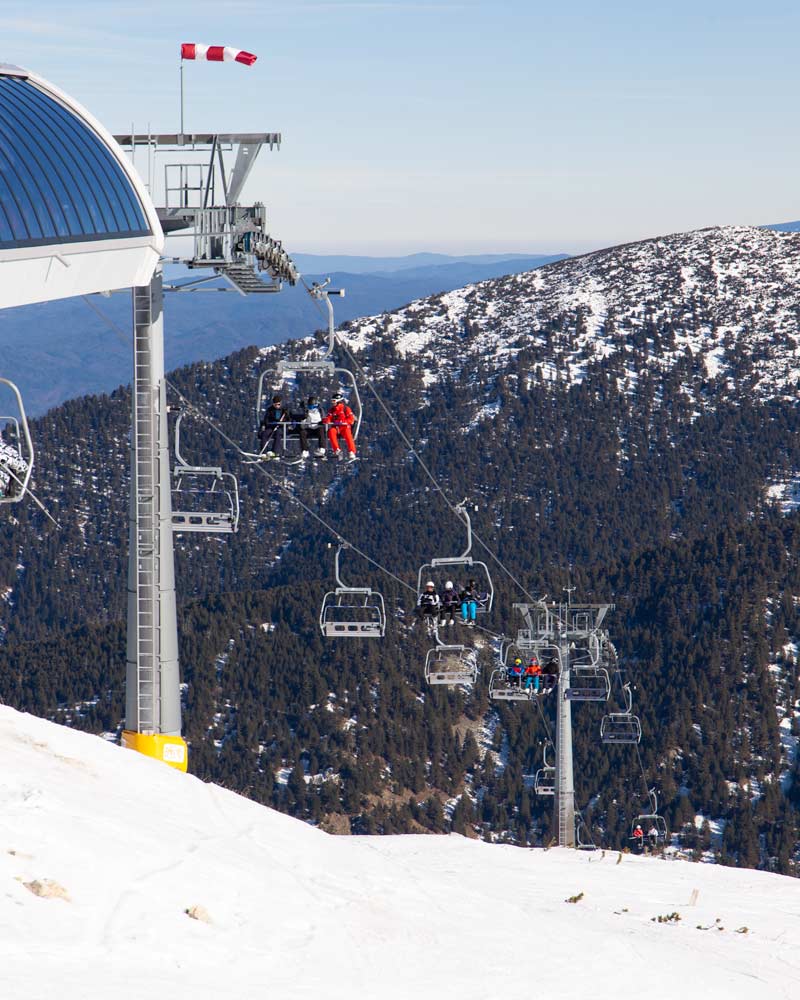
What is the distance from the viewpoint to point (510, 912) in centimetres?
2259

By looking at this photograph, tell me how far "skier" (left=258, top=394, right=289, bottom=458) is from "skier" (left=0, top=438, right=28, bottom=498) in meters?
7.46

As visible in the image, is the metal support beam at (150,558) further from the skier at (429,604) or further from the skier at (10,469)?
the skier at (10,469)

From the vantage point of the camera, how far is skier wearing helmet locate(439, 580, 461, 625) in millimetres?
34812

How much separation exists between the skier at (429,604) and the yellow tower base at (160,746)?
23.1 feet

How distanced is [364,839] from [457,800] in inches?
3537

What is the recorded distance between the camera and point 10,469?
67.6ft

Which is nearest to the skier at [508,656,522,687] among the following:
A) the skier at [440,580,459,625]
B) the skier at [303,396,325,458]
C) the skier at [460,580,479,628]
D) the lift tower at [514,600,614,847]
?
the lift tower at [514,600,614,847]

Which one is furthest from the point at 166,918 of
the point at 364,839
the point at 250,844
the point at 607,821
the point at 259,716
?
the point at 259,716

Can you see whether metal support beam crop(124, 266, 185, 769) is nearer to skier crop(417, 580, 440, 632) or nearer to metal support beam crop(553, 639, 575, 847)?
skier crop(417, 580, 440, 632)

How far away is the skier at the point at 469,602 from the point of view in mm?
34562

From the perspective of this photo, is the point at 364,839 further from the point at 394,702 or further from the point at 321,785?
the point at 394,702

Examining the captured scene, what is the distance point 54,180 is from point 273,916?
74.2 feet

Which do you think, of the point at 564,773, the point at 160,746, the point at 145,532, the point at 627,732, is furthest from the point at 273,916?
the point at 627,732

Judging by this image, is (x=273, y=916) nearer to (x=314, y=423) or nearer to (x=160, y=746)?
(x=160, y=746)
